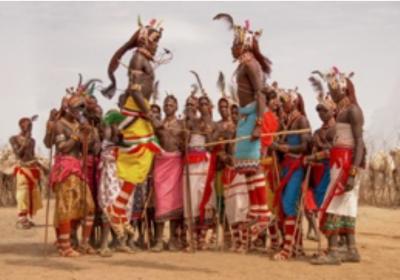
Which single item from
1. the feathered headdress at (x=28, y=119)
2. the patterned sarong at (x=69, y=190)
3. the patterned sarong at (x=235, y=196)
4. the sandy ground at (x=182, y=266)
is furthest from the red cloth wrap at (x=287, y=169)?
the feathered headdress at (x=28, y=119)

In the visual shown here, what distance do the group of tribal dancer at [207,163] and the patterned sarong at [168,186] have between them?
14 millimetres

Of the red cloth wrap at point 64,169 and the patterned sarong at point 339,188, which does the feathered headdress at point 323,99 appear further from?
the red cloth wrap at point 64,169

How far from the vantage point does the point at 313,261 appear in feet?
27.9

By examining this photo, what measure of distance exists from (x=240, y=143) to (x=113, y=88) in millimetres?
1970

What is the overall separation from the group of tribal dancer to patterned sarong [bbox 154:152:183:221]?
0.6 inches

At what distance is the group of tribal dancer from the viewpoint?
848cm

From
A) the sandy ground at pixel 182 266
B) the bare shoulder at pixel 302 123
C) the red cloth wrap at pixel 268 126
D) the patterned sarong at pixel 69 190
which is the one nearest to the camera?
the sandy ground at pixel 182 266

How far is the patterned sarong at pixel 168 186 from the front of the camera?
993cm

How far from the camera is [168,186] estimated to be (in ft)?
32.8

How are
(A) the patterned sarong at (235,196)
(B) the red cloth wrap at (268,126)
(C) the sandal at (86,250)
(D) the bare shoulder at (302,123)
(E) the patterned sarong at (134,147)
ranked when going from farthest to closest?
1. (A) the patterned sarong at (235,196)
2. (C) the sandal at (86,250)
3. (D) the bare shoulder at (302,123)
4. (E) the patterned sarong at (134,147)
5. (B) the red cloth wrap at (268,126)

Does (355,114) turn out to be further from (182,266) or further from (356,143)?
(182,266)

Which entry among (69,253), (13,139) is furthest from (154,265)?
(13,139)

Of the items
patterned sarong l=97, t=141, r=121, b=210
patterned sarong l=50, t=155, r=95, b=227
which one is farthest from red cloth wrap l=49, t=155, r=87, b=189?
patterned sarong l=97, t=141, r=121, b=210

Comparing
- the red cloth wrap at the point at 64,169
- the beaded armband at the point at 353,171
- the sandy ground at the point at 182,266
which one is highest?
the red cloth wrap at the point at 64,169
